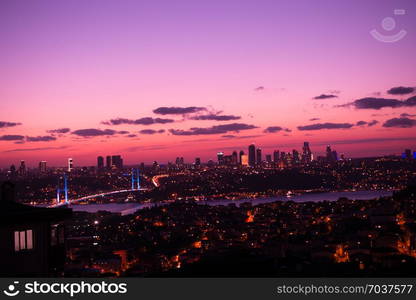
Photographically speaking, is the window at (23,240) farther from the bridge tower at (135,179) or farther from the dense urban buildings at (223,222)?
the bridge tower at (135,179)

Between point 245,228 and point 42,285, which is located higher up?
point 42,285

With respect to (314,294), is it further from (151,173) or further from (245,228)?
(151,173)

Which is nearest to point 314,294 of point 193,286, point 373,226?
point 193,286

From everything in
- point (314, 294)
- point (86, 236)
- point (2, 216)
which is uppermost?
point (2, 216)

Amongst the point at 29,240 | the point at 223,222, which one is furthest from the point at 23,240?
the point at 223,222

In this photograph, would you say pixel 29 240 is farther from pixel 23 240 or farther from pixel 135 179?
pixel 135 179

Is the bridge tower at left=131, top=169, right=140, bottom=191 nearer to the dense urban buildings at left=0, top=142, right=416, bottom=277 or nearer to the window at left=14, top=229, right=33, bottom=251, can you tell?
the dense urban buildings at left=0, top=142, right=416, bottom=277

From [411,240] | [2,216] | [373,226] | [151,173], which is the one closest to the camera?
[2,216]
